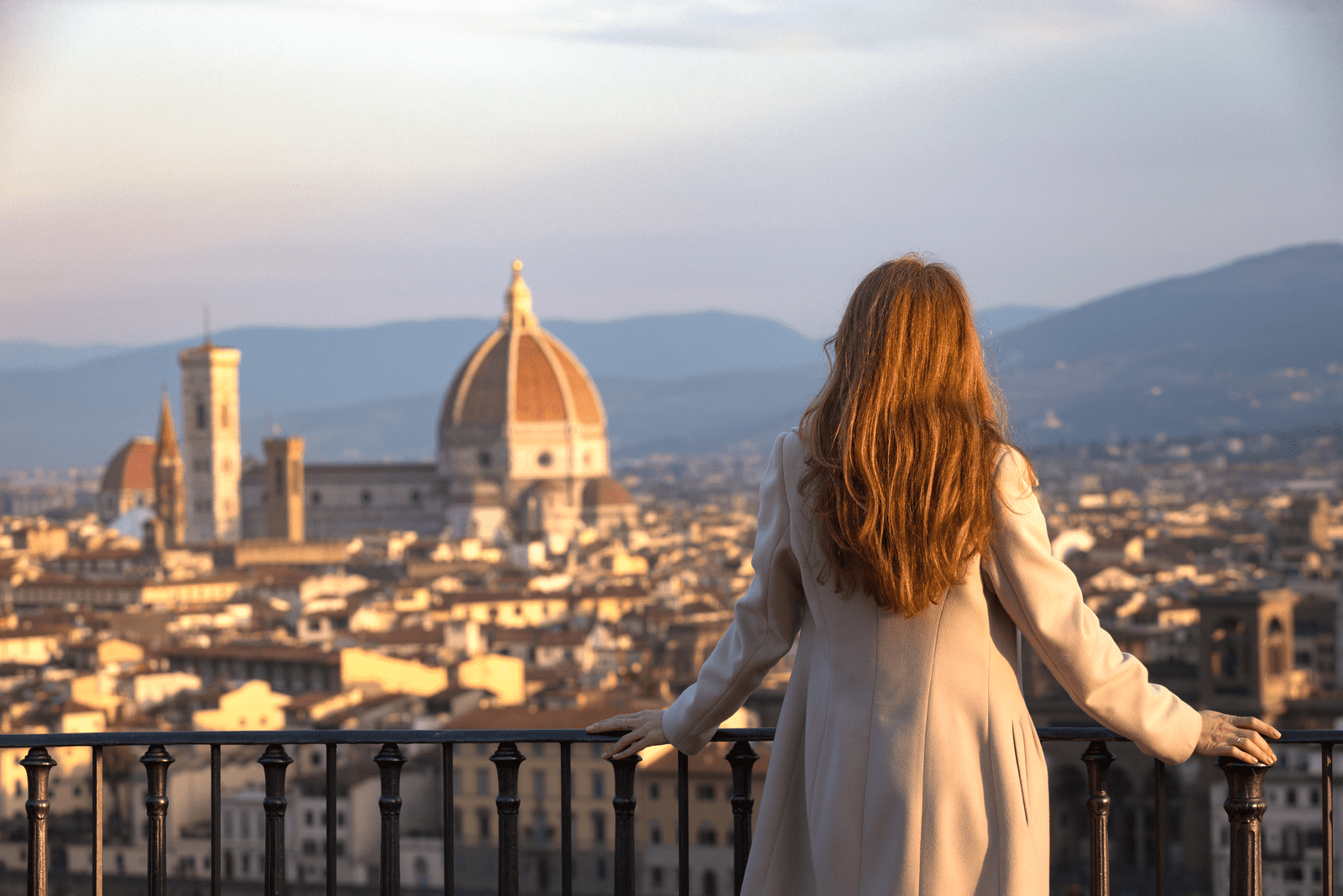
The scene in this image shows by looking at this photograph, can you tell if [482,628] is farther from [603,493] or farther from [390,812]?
[390,812]

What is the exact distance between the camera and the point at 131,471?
278 ft

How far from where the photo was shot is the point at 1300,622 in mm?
34125

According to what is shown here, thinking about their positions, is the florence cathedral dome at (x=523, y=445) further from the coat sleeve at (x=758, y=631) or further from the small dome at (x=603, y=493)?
the coat sleeve at (x=758, y=631)

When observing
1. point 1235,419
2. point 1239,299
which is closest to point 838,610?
point 1235,419

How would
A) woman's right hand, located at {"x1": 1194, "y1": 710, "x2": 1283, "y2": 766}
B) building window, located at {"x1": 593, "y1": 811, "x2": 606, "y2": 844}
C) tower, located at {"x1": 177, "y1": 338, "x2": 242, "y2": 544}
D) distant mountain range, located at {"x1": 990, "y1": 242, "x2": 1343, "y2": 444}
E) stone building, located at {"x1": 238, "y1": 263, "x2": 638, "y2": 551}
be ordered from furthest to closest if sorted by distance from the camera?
distant mountain range, located at {"x1": 990, "y1": 242, "x2": 1343, "y2": 444}
tower, located at {"x1": 177, "y1": 338, "x2": 242, "y2": 544}
stone building, located at {"x1": 238, "y1": 263, "x2": 638, "y2": 551}
building window, located at {"x1": 593, "y1": 811, "x2": 606, "y2": 844}
woman's right hand, located at {"x1": 1194, "y1": 710, "x2": 1283, "y2": 766}

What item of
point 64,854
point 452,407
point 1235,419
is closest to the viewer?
point 64,854

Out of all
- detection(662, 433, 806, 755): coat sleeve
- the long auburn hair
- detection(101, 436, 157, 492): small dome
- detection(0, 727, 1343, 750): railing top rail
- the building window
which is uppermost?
detection(101, 436, 157, 492): small dome

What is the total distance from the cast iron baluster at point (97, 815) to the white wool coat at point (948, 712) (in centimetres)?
110

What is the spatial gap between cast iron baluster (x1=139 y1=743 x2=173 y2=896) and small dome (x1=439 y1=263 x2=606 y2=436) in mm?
65928

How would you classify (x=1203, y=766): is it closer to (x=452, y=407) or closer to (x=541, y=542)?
(x=541, y=542)

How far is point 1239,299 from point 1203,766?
160211 millimetres

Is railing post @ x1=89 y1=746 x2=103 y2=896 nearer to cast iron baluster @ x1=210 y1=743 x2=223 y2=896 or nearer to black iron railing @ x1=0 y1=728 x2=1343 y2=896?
black iron railing @ x1=0 y1=728 x2=1343 y2=896

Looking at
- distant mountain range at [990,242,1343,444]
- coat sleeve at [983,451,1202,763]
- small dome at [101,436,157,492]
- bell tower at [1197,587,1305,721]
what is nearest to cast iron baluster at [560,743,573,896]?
coat sleeve at [983,451,1202,763]

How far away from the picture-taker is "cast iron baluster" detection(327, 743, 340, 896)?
2.67 meters
